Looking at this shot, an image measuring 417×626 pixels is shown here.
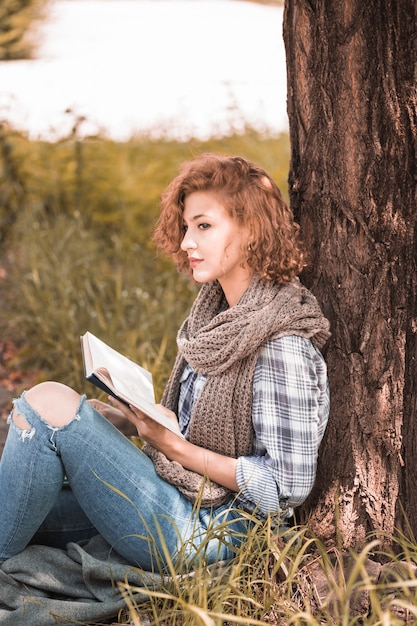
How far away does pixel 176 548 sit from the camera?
2312mm

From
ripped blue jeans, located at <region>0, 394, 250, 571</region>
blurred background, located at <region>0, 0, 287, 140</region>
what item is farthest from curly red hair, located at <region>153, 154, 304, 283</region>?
blurred background, located at <region>0, 0, 287, 140</region>

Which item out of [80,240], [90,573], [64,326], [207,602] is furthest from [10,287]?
[207,602]

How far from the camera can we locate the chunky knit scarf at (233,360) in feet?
7.73

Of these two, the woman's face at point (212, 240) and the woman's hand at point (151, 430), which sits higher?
the woman's face at point (212, 240)

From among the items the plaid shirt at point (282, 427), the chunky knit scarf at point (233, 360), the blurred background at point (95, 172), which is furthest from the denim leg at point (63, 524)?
the blurred background at point (95, 172)

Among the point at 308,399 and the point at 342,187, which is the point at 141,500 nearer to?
the point at 308,399

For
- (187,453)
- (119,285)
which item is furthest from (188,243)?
(119,285)

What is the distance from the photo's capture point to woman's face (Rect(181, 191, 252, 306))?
2.44 metres

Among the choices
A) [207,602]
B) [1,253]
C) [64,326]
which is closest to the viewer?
[207,602]

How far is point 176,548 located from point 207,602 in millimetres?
268

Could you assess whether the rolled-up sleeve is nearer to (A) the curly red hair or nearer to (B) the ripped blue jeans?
(B) the ripped blue jeans

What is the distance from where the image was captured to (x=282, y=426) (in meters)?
2.33

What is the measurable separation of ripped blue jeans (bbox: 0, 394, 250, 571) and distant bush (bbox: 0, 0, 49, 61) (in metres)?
5.31

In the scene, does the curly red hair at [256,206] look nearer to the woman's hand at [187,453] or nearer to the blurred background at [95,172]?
the blurred background at [95,172]
